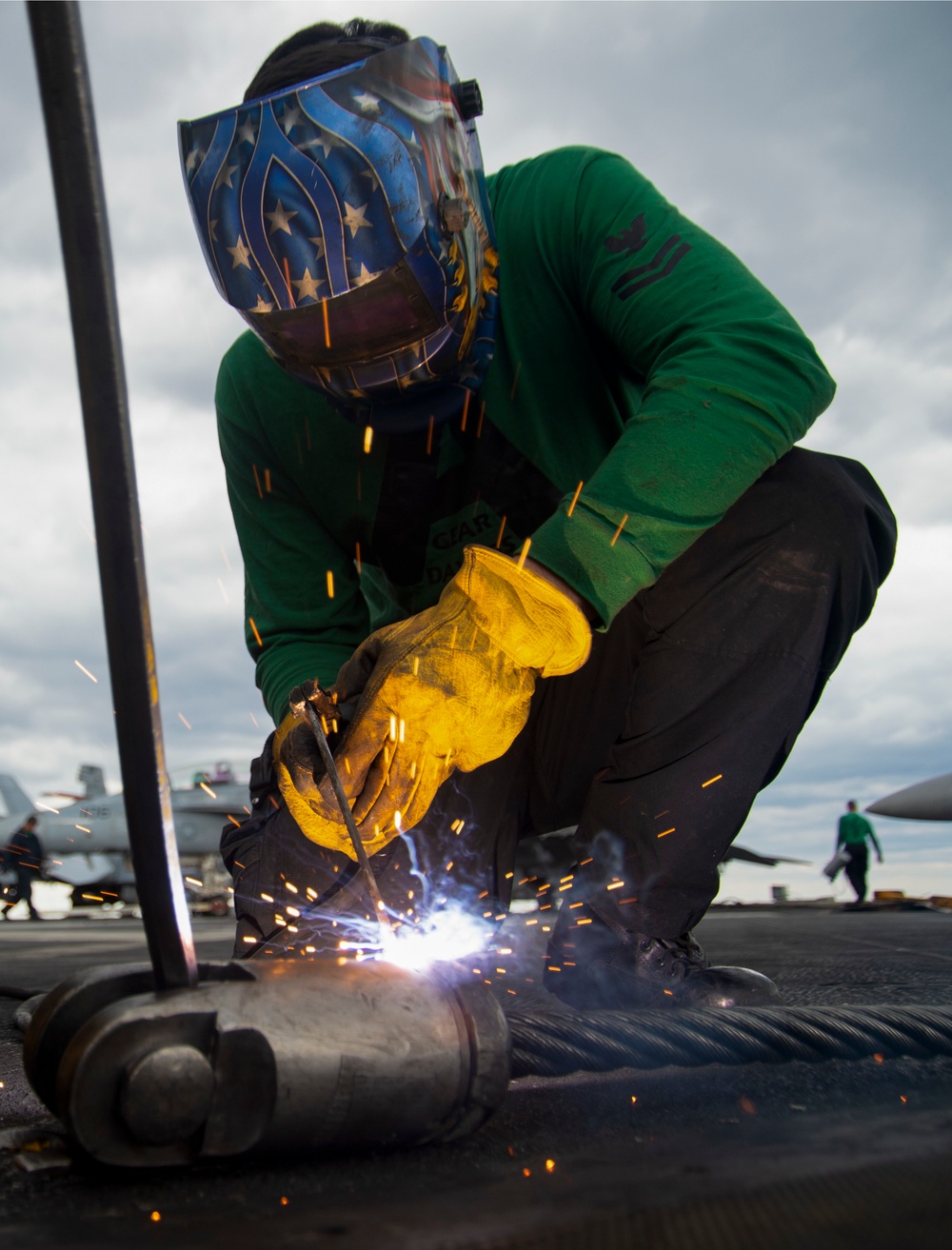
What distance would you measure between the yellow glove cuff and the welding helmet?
448 millimetres

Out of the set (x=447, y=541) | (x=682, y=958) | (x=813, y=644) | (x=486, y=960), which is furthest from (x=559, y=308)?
(x=486, y=960)

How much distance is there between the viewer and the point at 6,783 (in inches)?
872

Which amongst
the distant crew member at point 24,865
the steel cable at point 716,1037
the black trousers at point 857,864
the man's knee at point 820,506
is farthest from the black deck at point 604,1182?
the distant crew member at point 24,865

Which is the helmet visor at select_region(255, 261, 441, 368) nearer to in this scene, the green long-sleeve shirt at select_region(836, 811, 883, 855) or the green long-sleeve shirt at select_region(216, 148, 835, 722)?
the green long-sleeve shirt at select_region(216, 148, 835, 722)

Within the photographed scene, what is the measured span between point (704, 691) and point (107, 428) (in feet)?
3.25

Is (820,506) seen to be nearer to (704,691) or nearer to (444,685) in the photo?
(704,691)

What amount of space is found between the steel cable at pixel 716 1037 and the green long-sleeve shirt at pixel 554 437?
420 millimetres

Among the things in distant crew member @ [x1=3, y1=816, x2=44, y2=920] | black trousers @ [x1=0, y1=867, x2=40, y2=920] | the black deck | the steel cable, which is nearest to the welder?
the steel cable

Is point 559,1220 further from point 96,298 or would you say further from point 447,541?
point 447,541

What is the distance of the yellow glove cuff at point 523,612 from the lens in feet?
3.39

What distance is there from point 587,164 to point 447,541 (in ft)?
2.09

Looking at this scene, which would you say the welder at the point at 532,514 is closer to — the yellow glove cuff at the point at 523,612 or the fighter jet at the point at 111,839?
the yellow glove cuff at the point at 523,612

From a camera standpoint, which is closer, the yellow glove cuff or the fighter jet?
the yellow glove cuff

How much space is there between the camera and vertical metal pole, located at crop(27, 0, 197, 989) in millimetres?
453
